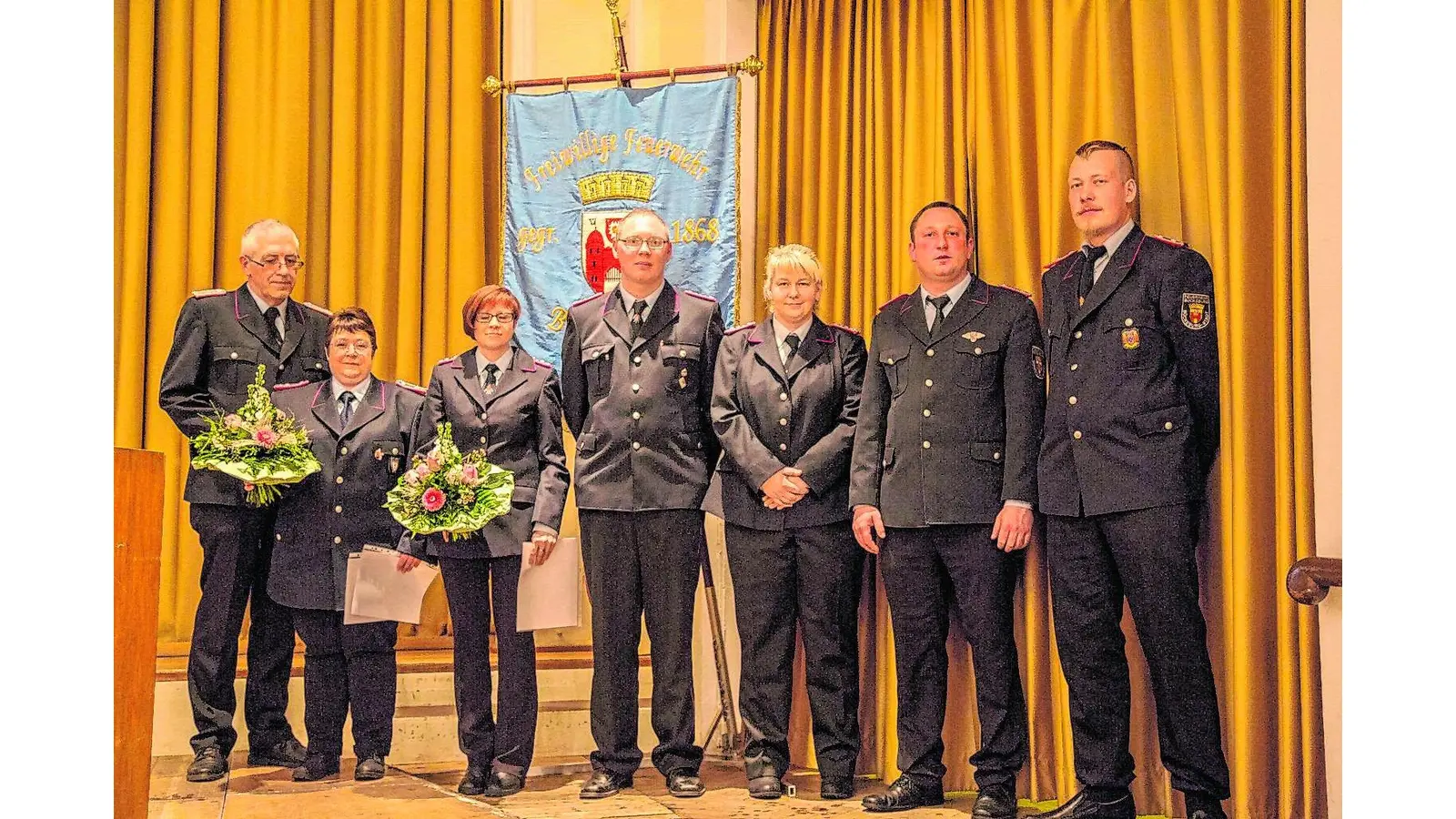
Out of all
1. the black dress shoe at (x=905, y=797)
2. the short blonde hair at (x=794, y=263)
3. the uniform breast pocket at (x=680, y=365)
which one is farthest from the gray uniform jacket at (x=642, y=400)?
the black dress shoe at (x=905, y=797)

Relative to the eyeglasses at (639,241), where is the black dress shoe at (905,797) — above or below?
below

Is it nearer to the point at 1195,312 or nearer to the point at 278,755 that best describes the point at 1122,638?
the point at 1195,312

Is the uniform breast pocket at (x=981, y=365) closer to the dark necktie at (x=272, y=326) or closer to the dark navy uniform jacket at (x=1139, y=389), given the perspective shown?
the dark navy uniform jacket at (x=1139, y=389)

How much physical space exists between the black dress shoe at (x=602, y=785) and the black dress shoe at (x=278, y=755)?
1.04m

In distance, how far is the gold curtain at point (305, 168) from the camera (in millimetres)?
5180

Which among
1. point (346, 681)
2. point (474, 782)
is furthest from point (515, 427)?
point (474, 782)

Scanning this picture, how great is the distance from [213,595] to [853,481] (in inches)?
83.4

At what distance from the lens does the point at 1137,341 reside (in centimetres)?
351

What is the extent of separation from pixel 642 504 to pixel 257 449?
1211 millimetres

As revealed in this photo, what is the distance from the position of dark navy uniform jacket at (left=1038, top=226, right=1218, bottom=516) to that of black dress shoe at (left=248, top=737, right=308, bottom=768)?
103 inches
